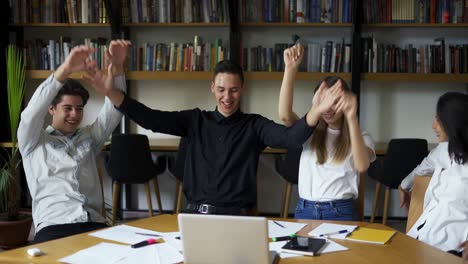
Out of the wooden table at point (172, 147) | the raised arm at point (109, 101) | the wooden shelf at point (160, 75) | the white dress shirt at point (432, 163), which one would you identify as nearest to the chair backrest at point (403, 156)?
the wooden table at point (172, 147)

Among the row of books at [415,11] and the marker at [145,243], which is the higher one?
the row of books at [415,11]

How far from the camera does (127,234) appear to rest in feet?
6.36

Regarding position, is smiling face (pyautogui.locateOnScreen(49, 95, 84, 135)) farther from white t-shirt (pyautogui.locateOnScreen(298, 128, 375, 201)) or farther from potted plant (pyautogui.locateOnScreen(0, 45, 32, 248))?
A: potted plant (pyautogui.locateOnScreen(0, 45, 32, 248))

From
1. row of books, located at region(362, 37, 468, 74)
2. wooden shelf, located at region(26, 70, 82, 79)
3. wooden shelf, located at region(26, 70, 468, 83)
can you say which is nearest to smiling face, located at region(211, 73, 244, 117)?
wooden shelf, located at region(26, 70, 468, 83)

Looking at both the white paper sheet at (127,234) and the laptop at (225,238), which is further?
the white paper sheet at (127,234)

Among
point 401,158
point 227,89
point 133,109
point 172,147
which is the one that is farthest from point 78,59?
point 401,158

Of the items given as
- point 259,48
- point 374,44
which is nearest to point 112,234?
point 259,48

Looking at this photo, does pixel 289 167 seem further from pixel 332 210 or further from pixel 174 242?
pixel 174 242

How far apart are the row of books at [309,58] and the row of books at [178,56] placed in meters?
0.25

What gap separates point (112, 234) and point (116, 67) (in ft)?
2.57

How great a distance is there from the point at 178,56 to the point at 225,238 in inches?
140

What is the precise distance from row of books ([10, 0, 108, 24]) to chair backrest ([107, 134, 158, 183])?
134 cm

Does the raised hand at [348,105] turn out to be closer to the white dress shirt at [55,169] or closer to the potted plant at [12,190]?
the white dress shirt at [55,169]

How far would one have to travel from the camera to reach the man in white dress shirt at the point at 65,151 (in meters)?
2.21
